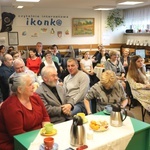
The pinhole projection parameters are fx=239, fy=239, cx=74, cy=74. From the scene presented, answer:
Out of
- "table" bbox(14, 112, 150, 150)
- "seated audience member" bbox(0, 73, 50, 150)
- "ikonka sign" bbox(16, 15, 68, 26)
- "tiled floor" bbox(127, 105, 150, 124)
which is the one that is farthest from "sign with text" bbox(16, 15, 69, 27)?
"table" bbox(14, 112, 150, 150)

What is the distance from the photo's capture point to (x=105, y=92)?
2926 millimetres

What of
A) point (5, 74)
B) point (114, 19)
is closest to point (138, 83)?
point (5, 74)

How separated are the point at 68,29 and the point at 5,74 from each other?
193 inches

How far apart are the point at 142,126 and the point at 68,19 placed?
686cm

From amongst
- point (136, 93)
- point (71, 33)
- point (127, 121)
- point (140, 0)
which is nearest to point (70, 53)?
point (71, 33)

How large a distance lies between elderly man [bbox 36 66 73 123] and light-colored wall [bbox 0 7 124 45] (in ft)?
18.5

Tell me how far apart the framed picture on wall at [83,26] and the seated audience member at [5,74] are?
Result: 4.75 m

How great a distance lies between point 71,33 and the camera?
8.69 meters

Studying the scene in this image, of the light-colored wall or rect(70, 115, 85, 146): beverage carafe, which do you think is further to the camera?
the light-colored wall

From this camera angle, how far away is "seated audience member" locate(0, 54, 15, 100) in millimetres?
4011

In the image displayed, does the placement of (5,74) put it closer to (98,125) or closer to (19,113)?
(19,113)

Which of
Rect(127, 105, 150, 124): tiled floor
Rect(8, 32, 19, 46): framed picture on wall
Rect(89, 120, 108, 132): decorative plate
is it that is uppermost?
Rect(8, 32, 19, 46): framed picture on wall

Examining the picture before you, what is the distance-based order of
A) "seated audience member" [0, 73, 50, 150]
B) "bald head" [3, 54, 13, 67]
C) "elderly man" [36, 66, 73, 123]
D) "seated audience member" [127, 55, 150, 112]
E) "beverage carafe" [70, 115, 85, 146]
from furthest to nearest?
"bald head" [3, 54, 13, 67], "seated audience member" [127, 55, 150, 112], "elderly man" [36, 66, 73, 123], "seated audience member" [0, 73, 50, 150], "beverage carafe" [70, 115, 85, 146]

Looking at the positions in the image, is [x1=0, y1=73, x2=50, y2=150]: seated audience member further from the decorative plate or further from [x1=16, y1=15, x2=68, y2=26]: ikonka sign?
[x1=16, y1=15, x2=68, y2=26]: ikonka sign
